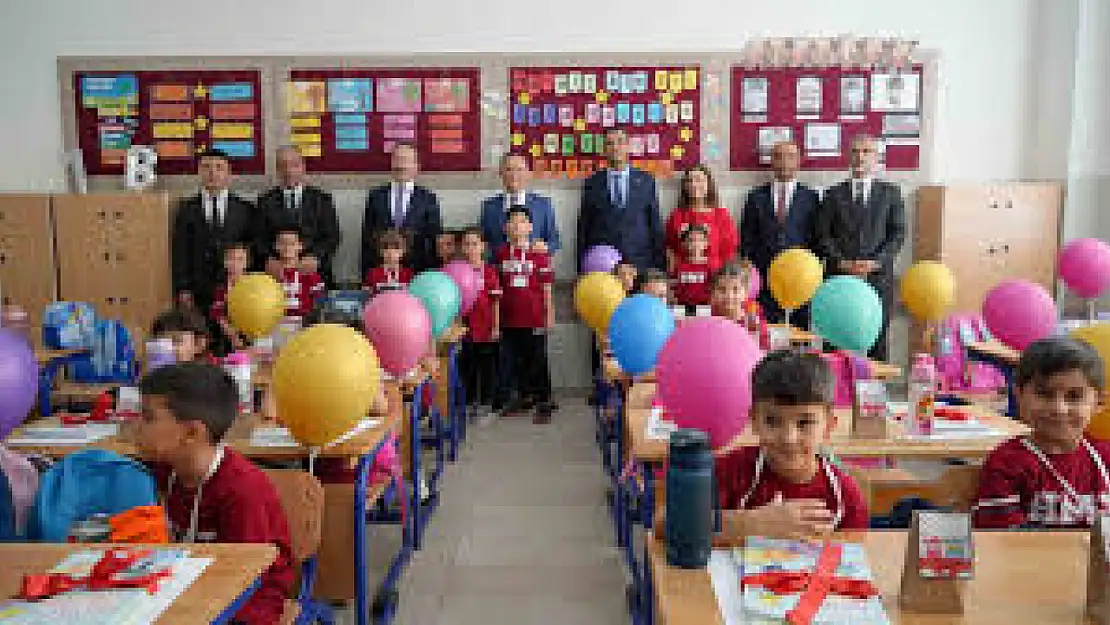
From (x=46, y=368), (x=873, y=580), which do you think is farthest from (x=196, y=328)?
(x=873, y=580)

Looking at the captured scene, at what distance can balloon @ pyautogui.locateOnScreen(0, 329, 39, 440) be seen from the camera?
278 cm

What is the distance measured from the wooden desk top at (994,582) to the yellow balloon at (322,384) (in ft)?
3.91

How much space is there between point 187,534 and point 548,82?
501 cm

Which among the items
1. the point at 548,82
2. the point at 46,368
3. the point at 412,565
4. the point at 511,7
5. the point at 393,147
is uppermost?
the point at 511,7

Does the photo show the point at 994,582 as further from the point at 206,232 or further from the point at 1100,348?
the point at 206,232

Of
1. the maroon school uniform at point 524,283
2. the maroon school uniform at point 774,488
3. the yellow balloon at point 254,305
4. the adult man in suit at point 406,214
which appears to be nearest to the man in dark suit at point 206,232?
the adult man in suit at point 406,214

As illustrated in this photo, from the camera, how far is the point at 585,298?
481 cm

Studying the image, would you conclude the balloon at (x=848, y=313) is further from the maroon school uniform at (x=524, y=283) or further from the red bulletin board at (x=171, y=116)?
the red bulletin board at (x=171, y=116)

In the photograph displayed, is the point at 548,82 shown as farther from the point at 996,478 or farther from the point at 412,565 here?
the point at 996,478

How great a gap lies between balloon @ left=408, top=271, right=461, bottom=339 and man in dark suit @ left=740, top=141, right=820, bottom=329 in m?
2.42

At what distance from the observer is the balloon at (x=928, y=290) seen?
4422 mm

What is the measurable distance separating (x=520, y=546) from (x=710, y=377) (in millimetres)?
1621

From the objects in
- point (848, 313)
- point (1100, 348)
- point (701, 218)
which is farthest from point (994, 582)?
point (701, 218)

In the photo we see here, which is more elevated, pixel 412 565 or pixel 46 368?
pixel 46 368
